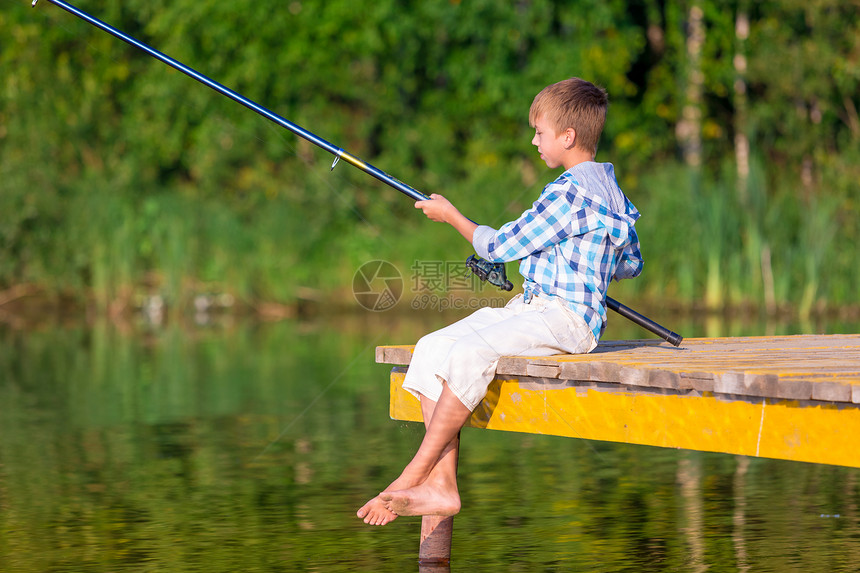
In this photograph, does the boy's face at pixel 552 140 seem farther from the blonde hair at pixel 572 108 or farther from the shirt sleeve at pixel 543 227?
the shirt sleeve at pixel 543 227

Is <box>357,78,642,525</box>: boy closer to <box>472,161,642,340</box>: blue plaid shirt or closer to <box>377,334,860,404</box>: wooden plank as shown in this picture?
<box>472,161,642,340</box>: blue plaid shirt

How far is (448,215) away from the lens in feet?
15.8

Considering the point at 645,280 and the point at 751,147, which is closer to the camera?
the point at 645,280

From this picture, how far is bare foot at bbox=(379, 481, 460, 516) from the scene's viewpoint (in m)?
4.45

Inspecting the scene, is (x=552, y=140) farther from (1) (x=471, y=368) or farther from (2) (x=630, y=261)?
(1) (x=471, y=368)

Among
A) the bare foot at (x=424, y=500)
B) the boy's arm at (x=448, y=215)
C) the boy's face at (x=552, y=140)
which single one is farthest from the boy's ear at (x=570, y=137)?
the bare foot at (x=424, y=500)

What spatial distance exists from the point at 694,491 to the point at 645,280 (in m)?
9.46

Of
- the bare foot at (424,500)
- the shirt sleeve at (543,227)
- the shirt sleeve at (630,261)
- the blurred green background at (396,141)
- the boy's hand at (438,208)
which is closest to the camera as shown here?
the bare foot at (424,500)

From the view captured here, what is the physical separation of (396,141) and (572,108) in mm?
16203

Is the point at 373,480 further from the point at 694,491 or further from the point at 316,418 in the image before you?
the point at 316,418

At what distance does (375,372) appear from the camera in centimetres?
1109

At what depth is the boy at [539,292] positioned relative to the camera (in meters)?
4.55

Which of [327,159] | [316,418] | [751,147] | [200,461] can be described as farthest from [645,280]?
[200,461]

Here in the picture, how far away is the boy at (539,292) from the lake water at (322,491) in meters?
0.42
